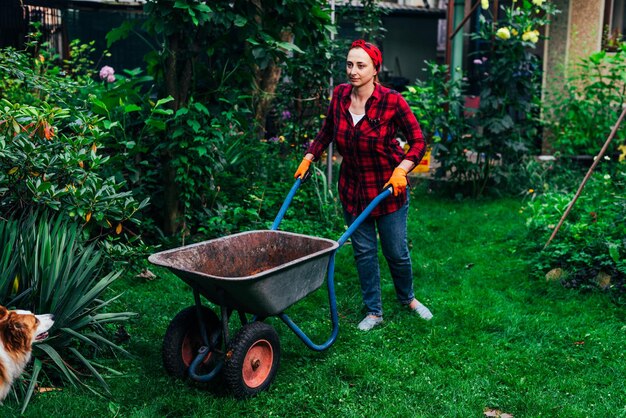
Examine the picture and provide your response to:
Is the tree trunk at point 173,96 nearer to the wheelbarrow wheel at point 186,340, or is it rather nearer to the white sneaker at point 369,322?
the white sneaker at point 369,322

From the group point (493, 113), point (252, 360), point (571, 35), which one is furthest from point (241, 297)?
point (571, 35)

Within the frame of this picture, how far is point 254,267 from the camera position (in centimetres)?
449

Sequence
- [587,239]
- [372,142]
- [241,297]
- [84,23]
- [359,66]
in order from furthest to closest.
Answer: [84,23] → [587,239] → [372,142] → [359,66] → [241,297]

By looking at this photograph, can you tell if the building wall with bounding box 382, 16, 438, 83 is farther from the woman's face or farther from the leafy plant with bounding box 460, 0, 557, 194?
the woman's face

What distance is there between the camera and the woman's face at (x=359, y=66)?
15.0 ft

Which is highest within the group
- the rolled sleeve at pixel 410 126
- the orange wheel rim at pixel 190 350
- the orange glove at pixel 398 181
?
the rolled sleeve at pixel 410 126

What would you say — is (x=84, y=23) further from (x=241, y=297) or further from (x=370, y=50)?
(x=241, y=297)

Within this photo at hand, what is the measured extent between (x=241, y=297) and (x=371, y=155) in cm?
147

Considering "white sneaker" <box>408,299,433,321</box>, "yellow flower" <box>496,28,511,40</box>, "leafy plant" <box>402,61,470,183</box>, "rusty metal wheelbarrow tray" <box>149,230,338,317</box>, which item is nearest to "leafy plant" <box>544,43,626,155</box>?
"leafy plant" <box>402,61,470,183</box>

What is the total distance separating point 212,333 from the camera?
13.8 ft

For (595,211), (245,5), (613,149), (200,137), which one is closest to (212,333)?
(200,137)

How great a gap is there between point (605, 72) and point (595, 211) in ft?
15.8

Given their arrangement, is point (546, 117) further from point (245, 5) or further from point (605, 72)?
point (245, 5)

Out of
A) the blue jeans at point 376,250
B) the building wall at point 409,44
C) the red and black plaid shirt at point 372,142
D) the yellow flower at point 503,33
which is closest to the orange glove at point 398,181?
the red and black plaid shirt at point 372,142
